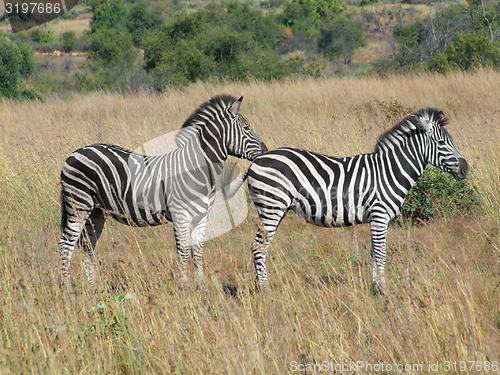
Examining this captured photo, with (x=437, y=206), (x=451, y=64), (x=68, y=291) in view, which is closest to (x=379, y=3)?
(x=451, y=64)

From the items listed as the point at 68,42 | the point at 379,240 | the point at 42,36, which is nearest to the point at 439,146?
the point at 379,240

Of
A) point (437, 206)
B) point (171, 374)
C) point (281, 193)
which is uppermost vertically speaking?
point (281, 193)

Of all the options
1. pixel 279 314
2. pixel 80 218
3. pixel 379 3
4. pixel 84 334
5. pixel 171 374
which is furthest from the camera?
pixel 379 3

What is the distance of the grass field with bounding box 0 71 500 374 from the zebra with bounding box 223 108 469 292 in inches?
7.9

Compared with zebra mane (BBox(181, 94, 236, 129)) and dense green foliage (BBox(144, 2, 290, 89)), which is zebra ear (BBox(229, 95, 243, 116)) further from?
dense green foliage (BBox(144, 2, 290, 89))

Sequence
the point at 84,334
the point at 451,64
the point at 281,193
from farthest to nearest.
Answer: the point at 451,64 < the point at 281,193 < the point at 84,334

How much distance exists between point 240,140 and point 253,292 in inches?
56.9

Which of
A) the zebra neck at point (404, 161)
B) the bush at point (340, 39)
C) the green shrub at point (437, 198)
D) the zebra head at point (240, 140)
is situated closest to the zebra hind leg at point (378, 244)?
the zebra neck at point (404, 161)

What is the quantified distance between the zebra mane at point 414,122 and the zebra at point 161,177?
3.79ft

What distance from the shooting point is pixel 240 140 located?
449 cm

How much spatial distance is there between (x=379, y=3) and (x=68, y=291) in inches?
1941

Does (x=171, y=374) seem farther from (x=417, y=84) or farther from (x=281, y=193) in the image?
(x=417, y=84)

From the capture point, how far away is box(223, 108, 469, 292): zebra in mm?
4160

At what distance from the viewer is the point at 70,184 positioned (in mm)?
4445
